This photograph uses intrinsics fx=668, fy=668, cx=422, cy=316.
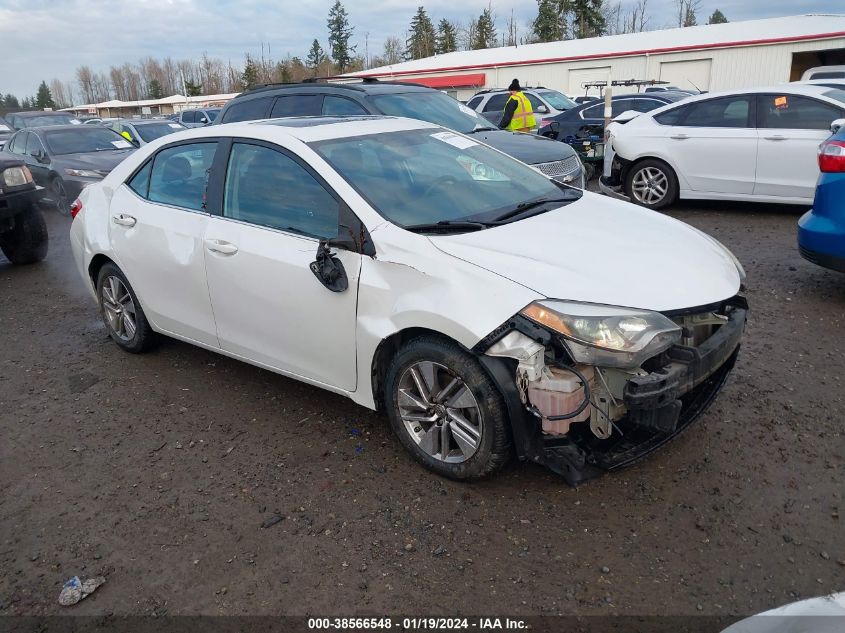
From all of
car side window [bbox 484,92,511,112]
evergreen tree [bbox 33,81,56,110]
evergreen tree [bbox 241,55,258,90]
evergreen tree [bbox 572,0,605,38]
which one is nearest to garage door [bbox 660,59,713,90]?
car side window [bbox 484,92,511,112]

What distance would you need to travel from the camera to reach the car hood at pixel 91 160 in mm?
11180

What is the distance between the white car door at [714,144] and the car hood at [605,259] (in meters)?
5.19

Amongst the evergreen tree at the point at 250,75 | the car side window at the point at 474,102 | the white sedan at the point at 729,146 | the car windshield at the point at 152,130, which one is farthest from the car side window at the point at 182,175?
the evergreen tree at the point at 250,75

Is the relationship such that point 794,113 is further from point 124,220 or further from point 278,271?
point 124,220

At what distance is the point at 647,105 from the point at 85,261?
12525 mm

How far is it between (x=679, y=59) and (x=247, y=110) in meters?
29.9

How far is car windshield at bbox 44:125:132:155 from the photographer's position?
39.1ft

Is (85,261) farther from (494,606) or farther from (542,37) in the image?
(542,37)

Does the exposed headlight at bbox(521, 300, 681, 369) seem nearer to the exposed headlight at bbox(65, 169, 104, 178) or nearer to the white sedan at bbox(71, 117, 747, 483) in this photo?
the white sedan at bbox(71, 117, 747, 483)

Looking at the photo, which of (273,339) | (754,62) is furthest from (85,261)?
(754,62)

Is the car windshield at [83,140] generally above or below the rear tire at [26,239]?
above

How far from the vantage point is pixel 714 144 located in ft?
27.5

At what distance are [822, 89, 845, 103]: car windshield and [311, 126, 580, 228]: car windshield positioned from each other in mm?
5429

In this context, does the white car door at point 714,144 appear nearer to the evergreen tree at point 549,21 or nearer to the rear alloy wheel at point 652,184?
the rear alloy wheel at point 652,184
